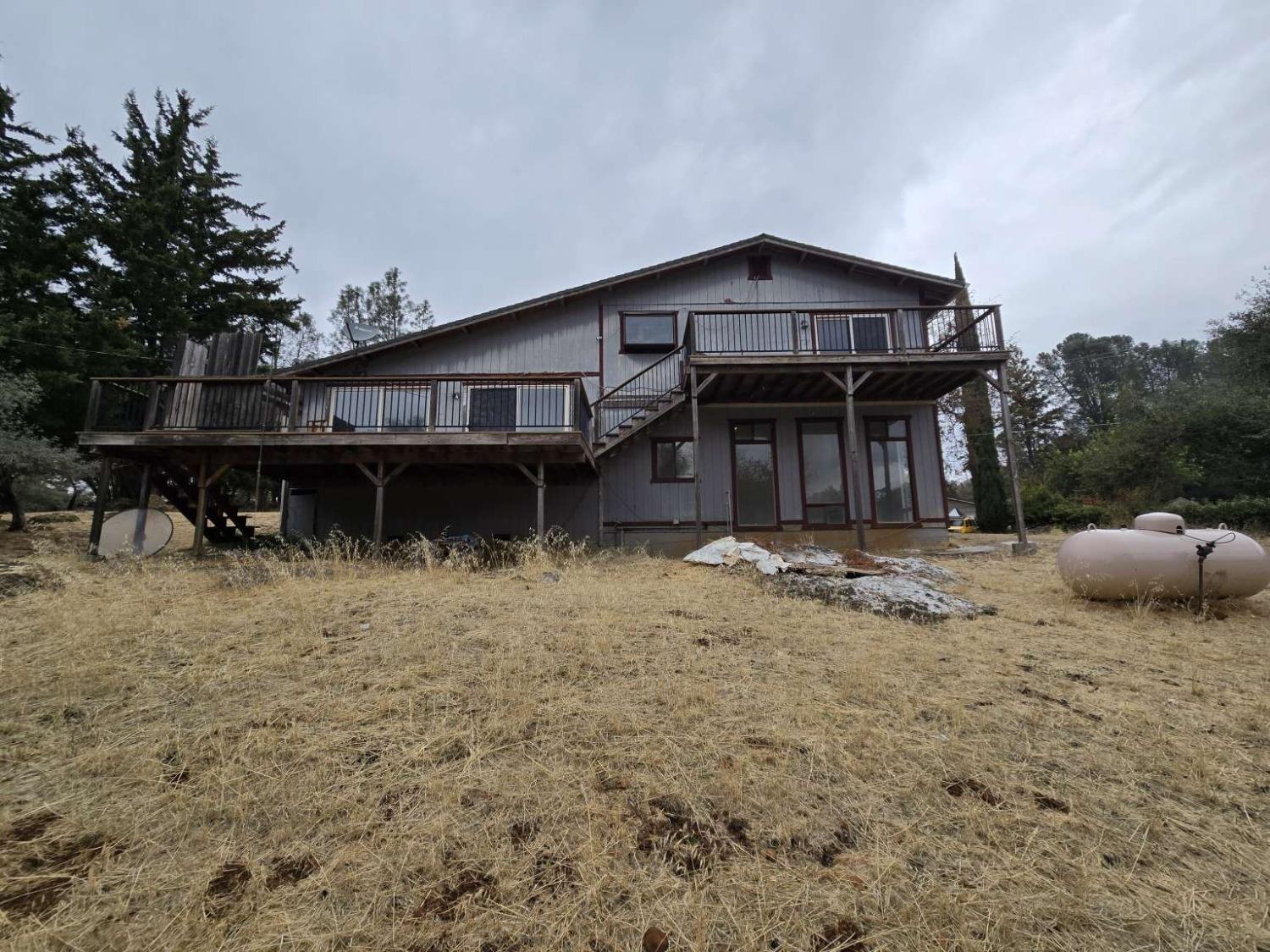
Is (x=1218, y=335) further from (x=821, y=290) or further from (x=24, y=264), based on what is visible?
(x=24, y=264)

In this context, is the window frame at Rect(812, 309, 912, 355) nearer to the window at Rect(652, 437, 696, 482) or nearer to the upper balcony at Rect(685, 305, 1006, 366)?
the upper balcony at Rect(685, 305, 1006, 366)

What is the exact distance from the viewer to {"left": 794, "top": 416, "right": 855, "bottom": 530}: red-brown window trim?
12922 millimetres

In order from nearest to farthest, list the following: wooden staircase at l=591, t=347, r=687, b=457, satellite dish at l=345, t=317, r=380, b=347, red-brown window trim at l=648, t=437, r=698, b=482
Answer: wooden staircase at l=591, t=347, r=687, b=457, satellite dish at l=345, t=317, r=380, b=347, red-brown window trim at l=648, t=437, r=698, b=482

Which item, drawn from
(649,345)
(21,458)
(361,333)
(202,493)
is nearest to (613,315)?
(649,345)

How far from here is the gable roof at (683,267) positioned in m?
12.8

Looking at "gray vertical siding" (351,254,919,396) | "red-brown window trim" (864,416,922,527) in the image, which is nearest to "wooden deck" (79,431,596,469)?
"gray vertical siding" (351,254,919,396)

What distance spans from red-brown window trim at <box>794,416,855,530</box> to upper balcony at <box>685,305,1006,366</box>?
1.75 meters


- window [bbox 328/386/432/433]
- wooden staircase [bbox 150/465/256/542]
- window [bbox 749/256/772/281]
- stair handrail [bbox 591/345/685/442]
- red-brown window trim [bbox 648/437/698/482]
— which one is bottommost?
wooden staircase [bbox 150/465/256/542]

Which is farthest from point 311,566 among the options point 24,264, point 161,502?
point 24,264

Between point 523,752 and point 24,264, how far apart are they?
969 inches

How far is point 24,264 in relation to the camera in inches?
668

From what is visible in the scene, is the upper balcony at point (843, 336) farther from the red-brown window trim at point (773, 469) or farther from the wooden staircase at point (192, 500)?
the wooden staircase at point (192, 500)

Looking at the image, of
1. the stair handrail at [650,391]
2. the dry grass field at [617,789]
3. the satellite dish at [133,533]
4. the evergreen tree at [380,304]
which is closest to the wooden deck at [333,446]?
the satellite dish at [133,533]

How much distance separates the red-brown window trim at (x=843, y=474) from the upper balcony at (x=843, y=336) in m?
1.75
